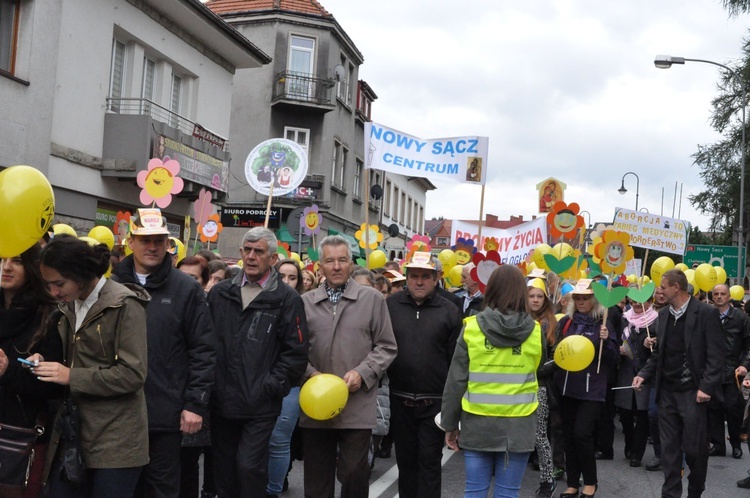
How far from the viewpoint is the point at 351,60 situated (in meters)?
32.9

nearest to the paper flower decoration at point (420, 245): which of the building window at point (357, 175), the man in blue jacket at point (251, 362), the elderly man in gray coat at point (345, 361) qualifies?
the elderly man in gray coat at point (345, 361)

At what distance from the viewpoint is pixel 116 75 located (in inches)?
661

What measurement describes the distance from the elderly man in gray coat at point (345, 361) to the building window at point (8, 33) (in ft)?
33.0

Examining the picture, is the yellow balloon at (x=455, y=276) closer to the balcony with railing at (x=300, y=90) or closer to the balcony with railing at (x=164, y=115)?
the balcony with railing at (x=164, y=115)

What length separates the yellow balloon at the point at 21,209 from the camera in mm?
3486

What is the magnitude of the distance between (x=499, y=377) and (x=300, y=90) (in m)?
25.7

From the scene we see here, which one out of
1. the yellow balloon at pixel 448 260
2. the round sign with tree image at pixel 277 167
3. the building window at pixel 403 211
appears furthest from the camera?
the building window at pixel 403 211

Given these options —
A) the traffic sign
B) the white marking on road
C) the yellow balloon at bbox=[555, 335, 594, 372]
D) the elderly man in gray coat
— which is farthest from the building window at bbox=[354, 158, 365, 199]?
the elderly man in gray coat

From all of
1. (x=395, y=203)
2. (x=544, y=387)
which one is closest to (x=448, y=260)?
(x=544, y=387)

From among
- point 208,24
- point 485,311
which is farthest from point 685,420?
point 208,24

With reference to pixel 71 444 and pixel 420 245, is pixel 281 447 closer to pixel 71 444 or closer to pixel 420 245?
pixel 71 444

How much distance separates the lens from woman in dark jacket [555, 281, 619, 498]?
691 cm

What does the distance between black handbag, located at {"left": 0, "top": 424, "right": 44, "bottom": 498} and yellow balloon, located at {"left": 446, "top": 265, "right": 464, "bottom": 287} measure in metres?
8.48

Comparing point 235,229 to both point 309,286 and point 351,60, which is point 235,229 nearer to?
point 351,60
